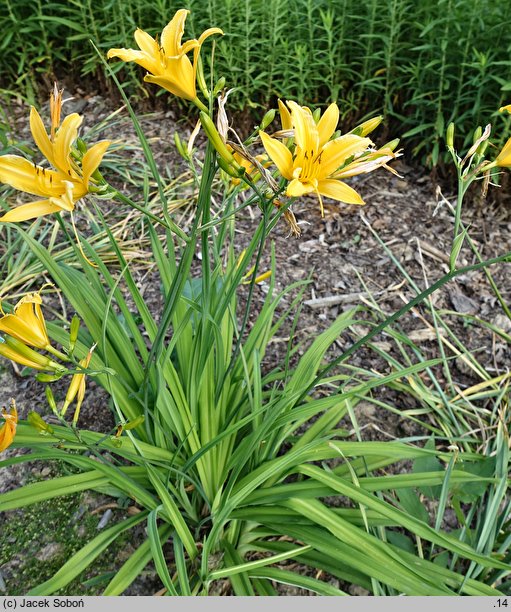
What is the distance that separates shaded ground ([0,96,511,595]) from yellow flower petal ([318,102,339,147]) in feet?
2.76

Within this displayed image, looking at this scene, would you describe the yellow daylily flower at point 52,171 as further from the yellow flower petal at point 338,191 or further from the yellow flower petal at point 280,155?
the yellow flower petal at point 338,191

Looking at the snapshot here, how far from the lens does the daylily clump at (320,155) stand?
885mm

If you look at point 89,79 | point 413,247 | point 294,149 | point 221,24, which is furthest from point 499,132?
point 89,79

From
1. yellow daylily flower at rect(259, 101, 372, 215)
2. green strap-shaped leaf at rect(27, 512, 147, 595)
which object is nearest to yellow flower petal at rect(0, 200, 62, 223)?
yellow daylily flower at rect(259, 101, 372, 215)

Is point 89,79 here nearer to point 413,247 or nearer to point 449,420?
point 413,247

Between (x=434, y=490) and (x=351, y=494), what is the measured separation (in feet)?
1.29

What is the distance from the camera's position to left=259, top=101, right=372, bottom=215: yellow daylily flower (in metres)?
0.88

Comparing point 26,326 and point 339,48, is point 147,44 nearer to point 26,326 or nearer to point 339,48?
point 26,326

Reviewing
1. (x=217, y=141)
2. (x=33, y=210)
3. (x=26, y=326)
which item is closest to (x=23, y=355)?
(x=26, y=326)

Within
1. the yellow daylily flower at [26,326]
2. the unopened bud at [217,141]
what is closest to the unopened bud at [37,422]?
the yellow daylily flower at [26,326]

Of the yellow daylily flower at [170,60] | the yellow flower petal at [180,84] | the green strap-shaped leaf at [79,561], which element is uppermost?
the yellow daylily flower at [170,60]

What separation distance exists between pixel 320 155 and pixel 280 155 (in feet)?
0.24

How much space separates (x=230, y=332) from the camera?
1607 mm

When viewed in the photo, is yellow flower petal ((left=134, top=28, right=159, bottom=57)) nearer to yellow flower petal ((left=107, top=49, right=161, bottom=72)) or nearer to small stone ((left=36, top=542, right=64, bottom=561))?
yellow flower petal ((left=107, top=49, right=161, bottom=72))
